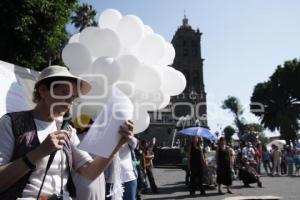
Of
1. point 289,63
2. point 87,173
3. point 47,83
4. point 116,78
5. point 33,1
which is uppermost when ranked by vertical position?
point 289,63

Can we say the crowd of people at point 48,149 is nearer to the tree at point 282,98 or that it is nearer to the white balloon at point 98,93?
the white balloon at point 98,93

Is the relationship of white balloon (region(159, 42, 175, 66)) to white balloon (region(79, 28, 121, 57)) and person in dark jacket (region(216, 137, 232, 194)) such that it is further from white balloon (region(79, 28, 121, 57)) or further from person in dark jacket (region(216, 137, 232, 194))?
person in dark jacket (region(216, 137, 232, 194))

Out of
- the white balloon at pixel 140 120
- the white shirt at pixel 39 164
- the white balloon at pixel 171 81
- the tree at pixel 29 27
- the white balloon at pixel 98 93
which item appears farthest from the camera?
the tree at pixel 29 27

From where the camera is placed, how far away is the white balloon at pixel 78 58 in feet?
14.8

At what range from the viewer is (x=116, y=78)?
4.40 m

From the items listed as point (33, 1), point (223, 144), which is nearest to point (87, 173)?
point (33, 1)

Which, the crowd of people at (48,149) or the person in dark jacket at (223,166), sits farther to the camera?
the person in dark jacket at (223,166)

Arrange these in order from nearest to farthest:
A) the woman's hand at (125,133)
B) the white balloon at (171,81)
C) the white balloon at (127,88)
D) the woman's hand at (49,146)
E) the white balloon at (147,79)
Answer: the woman's hand at (49,146) → the woman's hand at (125,133) → the white balloon at (127,88) → the white balloon at (147,79) → the white balloon at (171,81)

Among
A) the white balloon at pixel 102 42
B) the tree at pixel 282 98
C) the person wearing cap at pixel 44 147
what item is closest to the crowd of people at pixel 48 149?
the person wearing cap at pixel 44 147

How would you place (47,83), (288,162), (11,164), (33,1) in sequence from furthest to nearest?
(288,162)
(33,1)
(47,83)
(11,164)

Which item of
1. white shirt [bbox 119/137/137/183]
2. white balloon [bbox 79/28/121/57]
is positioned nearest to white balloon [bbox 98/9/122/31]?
white balloon [bbox 79/28/121/57]

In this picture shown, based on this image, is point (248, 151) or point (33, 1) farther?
point (248, 151)

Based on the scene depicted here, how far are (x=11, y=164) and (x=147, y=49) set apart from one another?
9.66 feet

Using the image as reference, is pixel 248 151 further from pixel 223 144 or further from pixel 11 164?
pixel 11 164
